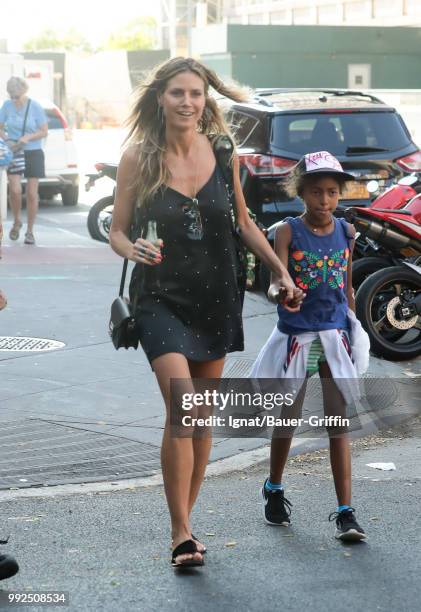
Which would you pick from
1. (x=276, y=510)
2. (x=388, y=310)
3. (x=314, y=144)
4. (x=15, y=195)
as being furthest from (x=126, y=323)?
(x=15, y=195)

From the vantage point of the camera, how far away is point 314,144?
1249 cm

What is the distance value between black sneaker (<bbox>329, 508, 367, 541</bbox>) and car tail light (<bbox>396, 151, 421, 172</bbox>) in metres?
7.92

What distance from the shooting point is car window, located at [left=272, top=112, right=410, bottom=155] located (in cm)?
1246

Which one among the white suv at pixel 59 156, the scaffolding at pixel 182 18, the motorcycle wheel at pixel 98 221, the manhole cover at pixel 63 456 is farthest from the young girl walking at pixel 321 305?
the scaffolding at pixel 182 18

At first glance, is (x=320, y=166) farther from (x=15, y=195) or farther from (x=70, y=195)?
(x=70, y=195)

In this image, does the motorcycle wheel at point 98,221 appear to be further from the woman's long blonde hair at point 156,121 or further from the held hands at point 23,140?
the woman's long blonde hair at point 156,121

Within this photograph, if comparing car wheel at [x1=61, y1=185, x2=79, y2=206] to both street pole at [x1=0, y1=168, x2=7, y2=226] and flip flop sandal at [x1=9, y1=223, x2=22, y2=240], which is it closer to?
street pole at [x1=0, y1=168, x2=7, y2=226]

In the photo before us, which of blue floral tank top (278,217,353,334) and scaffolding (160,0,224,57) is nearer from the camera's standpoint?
blue floral tank top (278,217,353,334)

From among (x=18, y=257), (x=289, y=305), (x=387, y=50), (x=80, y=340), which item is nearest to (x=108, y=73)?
(x=387, y=50)

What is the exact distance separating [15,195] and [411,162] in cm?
530

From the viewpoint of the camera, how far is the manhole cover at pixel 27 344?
9211 millimetres

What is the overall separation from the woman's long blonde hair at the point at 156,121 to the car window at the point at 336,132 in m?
7.43

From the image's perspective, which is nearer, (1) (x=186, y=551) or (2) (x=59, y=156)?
(1) (x=186, y=551)

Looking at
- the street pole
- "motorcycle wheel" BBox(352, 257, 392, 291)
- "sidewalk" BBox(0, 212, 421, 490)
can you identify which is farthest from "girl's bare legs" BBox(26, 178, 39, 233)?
"motorcycle wheel" BBox(352, 257, 392, 291)
